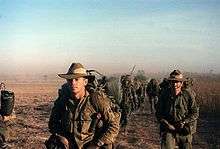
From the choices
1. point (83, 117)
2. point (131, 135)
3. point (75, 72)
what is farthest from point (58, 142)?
point (131, 135)

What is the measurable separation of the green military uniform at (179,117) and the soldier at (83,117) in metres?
2.89

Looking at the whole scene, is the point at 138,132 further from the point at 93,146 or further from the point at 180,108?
the point at 93,146

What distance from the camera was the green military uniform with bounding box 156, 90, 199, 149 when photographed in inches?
341

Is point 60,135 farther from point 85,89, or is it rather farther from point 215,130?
point 215,130

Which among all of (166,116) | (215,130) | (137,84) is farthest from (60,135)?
(137,84)

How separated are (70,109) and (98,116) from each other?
34 centimetres

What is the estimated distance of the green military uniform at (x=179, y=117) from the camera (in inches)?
341

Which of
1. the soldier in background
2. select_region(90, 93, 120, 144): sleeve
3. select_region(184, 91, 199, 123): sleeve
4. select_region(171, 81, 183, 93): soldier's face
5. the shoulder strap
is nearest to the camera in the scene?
select_region(90, 93, 120, 144): sleeve

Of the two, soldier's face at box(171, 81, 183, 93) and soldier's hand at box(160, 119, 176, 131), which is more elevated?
soldier's face at box(171, 81, 183, 93)

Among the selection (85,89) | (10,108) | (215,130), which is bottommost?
(215,130)

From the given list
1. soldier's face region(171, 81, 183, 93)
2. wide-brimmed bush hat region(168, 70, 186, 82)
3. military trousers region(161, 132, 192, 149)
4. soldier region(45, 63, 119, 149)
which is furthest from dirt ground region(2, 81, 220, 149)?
soldier region(45, 63, 119, 149)

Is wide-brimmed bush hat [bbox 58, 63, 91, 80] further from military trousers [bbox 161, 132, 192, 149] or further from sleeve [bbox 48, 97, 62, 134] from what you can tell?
military trousers [bbox 161, 132, 192, 149]

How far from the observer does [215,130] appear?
18328 millimetres

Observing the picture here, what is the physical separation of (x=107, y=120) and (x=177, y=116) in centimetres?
303
